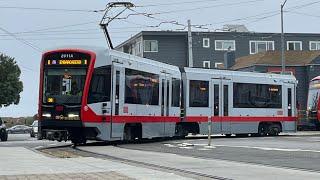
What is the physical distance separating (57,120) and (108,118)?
1881mm

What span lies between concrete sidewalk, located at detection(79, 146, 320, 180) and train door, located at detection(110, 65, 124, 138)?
437 centimetres

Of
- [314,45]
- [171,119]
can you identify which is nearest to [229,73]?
[171,119]

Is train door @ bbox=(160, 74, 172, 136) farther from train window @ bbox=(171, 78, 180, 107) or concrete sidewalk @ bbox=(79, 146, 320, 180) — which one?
concrete sidewalk @ bbox=(79, 146, 320, 180)

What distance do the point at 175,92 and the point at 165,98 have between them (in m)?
1.31

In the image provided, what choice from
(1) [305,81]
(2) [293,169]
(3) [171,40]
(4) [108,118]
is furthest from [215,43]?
(2) [293,169]

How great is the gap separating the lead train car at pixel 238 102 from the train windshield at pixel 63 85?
8430 mm

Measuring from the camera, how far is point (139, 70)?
2530cm

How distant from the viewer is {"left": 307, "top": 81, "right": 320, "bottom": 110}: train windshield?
42612 mm

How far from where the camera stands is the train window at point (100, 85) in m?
22.5

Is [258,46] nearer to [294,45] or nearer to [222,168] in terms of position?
[294,45]

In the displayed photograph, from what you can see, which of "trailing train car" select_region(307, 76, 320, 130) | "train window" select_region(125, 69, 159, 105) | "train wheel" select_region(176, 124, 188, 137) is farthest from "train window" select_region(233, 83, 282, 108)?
"trailing train car" select_region(307, 76, 320, 130)

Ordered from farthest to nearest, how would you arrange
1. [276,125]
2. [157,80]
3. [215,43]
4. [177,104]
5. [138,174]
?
[215,43] < [276,125] < [177,104] < [157,80] < [138,174]

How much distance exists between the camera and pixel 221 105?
102 ft

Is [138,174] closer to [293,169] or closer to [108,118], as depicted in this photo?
[293,169]
